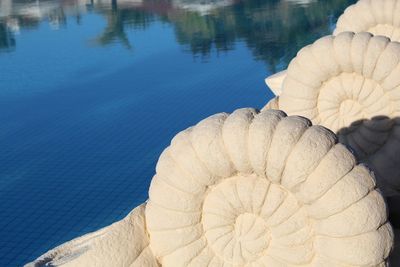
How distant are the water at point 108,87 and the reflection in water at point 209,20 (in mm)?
48

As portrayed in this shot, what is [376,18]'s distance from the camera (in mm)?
7184

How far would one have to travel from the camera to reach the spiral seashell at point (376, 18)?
23.0 feet

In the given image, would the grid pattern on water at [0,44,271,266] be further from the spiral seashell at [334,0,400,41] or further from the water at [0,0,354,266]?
the spiral seashell at [334,0,400,41]

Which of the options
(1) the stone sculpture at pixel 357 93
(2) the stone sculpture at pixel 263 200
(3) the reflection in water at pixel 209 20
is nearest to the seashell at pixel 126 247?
(2) the stone sculpture at pixel 263 200

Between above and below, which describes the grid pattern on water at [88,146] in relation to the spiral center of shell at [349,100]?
below

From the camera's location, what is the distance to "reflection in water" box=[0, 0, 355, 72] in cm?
1883

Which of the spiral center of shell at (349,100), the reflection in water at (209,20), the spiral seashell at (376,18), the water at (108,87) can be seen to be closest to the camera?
the spiral center of shell at (349,100)


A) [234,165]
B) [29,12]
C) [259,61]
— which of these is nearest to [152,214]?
[234,165]

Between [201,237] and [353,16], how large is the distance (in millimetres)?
4518

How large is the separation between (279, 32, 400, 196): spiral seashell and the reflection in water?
32.7 ft

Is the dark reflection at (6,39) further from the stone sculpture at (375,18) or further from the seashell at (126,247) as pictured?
the seashell at (126,247)

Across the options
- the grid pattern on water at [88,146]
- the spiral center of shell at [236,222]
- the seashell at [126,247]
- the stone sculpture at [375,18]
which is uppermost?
the stone sculpture at [375,18]

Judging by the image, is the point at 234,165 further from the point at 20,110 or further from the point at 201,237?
the point at 20,110

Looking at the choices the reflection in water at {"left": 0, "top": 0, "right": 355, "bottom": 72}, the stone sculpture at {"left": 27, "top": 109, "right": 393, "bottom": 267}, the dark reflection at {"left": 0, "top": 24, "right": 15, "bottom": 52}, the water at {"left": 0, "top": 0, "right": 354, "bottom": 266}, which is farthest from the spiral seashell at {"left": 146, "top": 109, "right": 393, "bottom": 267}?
the dark reflection at {"left": 0, "top": 24, "right": 15, "bottom": 52}
